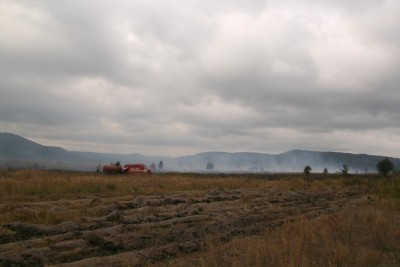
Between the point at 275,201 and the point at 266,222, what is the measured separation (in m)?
7.05

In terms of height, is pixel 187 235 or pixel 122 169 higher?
pixel 122 169

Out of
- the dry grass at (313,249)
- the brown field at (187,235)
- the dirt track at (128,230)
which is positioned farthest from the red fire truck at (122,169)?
the dry grass at (313,249)

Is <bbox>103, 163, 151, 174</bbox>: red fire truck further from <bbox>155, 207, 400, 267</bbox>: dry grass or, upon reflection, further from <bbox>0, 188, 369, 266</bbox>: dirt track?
<bbox>155, 207, 400, 267</bbox>: dry grass

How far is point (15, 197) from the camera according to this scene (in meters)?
20.0

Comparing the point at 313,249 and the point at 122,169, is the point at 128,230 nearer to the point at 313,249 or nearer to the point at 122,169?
the point at 313,249

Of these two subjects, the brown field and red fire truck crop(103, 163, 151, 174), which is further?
red fire truck crop(103, 163, 151, 174)

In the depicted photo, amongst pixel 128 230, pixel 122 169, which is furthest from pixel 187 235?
pixel 122 169

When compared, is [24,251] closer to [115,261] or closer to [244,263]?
[115,261]

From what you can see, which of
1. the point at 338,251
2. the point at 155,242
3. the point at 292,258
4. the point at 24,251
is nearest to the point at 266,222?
the point at 155,242

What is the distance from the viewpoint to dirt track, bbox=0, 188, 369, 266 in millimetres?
9758

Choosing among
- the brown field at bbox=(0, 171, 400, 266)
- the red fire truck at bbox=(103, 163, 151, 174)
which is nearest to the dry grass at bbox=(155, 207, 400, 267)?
the brown field at bbox=(0, 171, 400, 266)

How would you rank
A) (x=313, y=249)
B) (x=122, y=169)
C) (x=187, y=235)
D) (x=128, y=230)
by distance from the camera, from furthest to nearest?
1. (x=122, y=169)
2. (x=128, y=230)
3. (x=187, y=235)
4. (x=313, y=249)

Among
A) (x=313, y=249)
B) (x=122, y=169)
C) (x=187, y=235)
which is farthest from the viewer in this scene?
(x=122, y=169)

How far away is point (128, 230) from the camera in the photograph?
1278 cm
